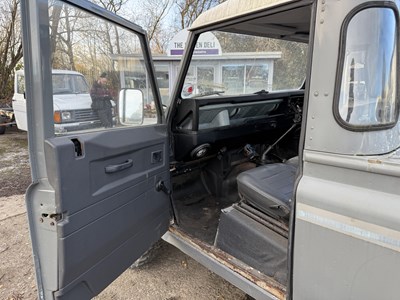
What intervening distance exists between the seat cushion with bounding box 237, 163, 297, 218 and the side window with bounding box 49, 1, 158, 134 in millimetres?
781

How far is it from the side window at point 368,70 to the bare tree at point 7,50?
46.0 feet

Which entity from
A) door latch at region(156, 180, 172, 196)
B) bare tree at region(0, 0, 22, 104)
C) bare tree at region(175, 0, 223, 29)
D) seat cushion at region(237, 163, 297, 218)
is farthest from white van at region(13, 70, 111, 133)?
Answer: bare tree at region(175, 0, 223, 29)

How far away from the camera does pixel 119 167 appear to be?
5.65 feet

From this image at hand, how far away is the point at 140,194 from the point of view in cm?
193

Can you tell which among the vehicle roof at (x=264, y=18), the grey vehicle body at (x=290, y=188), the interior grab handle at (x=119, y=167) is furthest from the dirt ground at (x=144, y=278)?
the vehicle roof at (x=264, y=18)

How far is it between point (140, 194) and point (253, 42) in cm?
165

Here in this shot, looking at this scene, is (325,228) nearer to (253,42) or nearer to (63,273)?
(63,273)

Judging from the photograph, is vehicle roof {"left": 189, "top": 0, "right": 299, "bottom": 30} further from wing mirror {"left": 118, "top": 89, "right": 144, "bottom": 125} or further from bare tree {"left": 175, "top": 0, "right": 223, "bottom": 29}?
bare tree {"left": 175, "top": 0, "right": 223, "bottom": 29}

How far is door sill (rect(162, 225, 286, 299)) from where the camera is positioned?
1.65 metres

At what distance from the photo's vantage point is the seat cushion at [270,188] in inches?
70.7

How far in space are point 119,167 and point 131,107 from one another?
0.41 metres

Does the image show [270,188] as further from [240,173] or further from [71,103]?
[71,103]

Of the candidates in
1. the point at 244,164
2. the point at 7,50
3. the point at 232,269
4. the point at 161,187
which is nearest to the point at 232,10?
the point at 161,187

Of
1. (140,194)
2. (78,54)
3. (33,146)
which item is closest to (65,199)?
(33,146)
